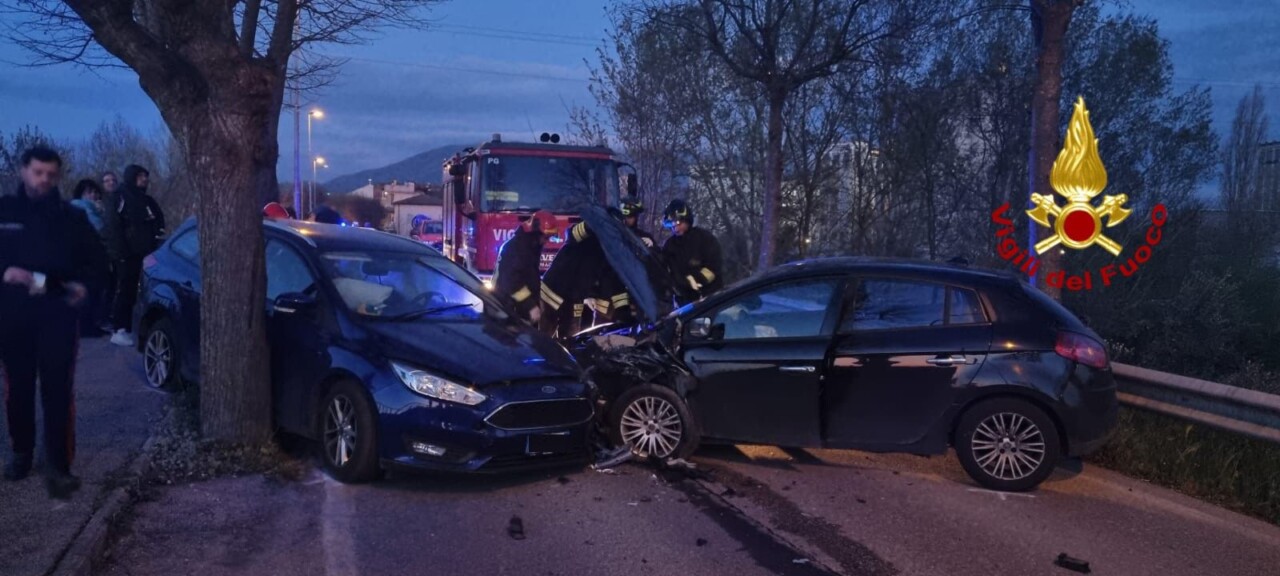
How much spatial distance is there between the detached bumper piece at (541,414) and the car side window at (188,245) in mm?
3804

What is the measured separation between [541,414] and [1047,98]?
20.6ft

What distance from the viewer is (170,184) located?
3244cm

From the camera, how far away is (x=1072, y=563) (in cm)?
542

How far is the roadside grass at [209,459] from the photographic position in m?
6.44

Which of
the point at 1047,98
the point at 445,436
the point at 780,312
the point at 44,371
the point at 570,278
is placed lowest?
the point at 445,436

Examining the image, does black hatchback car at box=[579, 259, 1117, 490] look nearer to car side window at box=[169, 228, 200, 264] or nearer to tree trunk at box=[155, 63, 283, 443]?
tree trunk at box=[155, 63, 283, 443]

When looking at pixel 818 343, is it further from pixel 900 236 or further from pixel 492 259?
pixel 900 236

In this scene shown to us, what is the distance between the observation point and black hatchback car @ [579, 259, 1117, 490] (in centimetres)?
674

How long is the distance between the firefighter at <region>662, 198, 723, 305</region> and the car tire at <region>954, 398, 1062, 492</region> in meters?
3.81

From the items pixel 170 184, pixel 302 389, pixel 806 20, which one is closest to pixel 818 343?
pixel 302 389

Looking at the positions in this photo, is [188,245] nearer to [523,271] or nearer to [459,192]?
[523,271]

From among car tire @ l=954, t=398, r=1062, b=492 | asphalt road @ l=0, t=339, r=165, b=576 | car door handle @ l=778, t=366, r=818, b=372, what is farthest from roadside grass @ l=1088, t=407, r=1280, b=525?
asphalt road @ l=0, t=339, r=165, b=576

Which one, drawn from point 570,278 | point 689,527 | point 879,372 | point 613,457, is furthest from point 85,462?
point 879,372

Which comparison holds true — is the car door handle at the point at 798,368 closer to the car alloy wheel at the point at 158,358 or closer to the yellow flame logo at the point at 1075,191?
the yellow flame logo at the point at 1075,191
